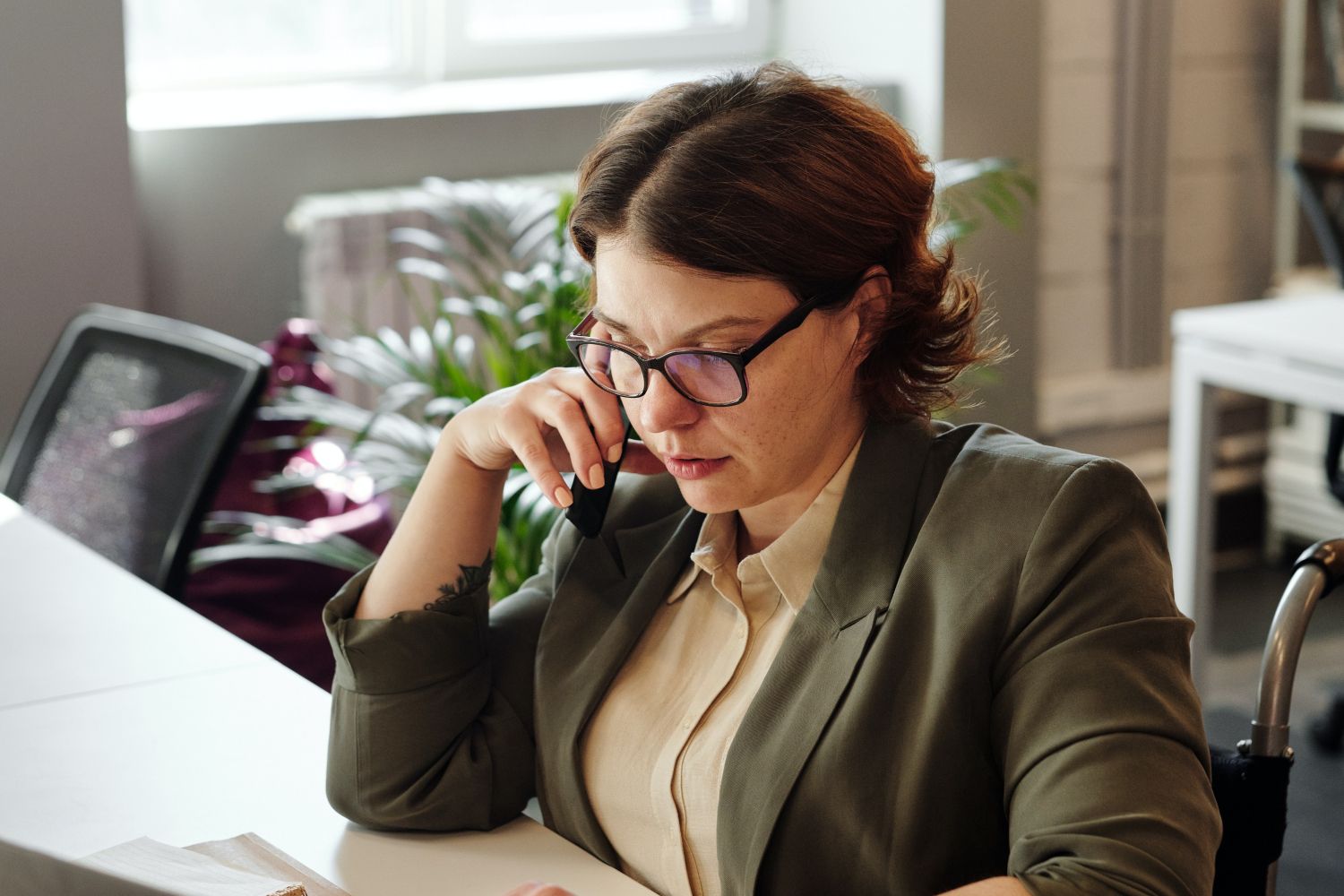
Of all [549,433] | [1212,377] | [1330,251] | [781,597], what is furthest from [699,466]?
[1330,251]

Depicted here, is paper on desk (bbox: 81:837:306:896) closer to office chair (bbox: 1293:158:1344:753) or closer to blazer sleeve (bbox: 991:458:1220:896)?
blazer sleeve (bbox: 991:458:1220:896)

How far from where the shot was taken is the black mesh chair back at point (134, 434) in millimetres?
1997

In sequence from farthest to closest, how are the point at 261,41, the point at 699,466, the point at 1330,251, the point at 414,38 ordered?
1. the point at 414,38
2. the point at 261,41
3. the point at 1330,251
4. the point at 699,466

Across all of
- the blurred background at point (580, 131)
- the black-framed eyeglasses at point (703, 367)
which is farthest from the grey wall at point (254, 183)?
the black-framed eyeglasses at point (703, 367)

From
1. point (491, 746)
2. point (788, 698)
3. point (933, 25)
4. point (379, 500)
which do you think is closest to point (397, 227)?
point (379, 500)

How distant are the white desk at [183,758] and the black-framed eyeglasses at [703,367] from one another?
1.24 feet

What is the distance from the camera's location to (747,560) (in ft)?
4.08

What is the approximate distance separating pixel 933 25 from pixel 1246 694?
5.70 feet

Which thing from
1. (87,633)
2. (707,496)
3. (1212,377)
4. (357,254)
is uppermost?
(707,496)

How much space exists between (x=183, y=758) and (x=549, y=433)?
437 millimetres

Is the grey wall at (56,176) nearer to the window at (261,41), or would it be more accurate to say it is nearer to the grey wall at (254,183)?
the grey wall at (254,183)

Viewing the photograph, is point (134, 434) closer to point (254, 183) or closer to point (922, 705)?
point (254, 183)

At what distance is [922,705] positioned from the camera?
1.09 m

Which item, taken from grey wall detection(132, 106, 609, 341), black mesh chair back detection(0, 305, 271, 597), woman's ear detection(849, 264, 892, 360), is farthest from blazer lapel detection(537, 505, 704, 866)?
grey wall detection(132, 106, 609, 341)
